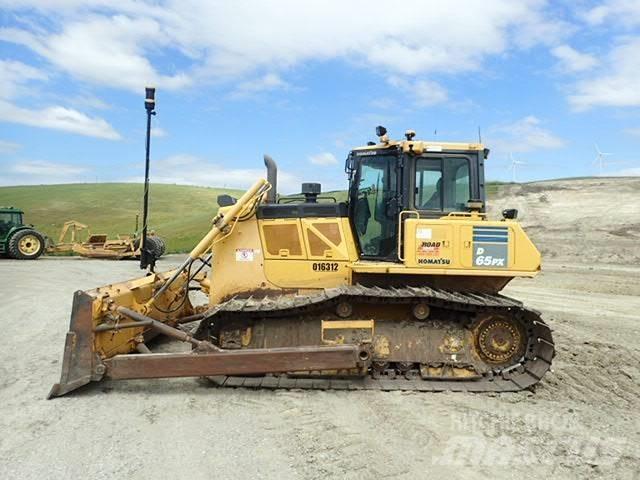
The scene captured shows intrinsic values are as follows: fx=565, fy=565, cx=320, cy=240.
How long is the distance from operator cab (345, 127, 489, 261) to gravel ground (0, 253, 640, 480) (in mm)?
2097

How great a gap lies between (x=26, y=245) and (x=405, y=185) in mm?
24281

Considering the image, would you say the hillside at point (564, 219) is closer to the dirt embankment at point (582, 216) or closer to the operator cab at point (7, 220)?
the dirt embankment at point (582, 216)

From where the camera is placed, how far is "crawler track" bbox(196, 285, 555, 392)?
6.65 meters

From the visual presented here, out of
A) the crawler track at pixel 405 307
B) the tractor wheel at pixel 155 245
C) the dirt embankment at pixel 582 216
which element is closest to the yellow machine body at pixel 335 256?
the crawler track at pixel 405 307

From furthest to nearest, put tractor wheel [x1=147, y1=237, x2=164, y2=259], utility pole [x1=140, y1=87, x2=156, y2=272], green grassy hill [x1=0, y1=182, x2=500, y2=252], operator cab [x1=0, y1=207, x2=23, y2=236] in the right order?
green grassy hill [x1=0, y1=182, x2=500, y2=252]
operator cab [x1=0, y1=207, x2=23, y2=236]
tractor wheel [x1=147, y1=237, x2=164, y2=259]
utility pole [x1=140, y1=87, x2=156, y2=272]

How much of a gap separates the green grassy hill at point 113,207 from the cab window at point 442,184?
3683cm

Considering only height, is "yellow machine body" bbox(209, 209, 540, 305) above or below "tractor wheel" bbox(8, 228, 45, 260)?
below

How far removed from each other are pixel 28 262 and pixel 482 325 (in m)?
23.2

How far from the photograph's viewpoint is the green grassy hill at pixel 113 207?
189 ft

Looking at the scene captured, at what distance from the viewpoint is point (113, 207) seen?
7550 cm

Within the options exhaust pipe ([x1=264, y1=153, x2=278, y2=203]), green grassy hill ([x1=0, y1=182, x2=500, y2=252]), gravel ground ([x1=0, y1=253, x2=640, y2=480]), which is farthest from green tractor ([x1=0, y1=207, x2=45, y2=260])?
exhaust pipe ([x1=264, y1=153, x2=278, y2=203])

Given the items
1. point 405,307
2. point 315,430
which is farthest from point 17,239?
point 315,430

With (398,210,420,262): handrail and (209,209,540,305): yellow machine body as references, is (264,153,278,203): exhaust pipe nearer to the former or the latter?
(209,209,540,305): yellow machine body

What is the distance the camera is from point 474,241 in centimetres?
699
